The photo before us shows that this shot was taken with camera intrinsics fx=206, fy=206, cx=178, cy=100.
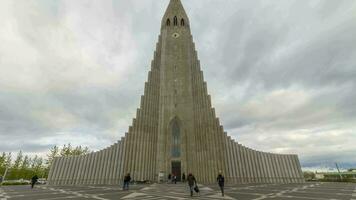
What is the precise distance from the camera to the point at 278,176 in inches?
1703

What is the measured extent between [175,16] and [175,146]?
31981mm

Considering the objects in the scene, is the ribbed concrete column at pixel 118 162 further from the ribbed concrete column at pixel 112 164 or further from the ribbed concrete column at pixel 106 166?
the ribbed concrete column at pixel 106 166

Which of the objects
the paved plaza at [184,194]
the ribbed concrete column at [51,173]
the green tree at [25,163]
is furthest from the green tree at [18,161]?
the paved plaza at [184,194]

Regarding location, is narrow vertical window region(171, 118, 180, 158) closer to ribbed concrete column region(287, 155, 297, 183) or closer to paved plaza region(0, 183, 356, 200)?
paved plaza region(0, 183, 356, 200)

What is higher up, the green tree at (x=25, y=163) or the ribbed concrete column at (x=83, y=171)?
the green tree at (x=25, y=163)

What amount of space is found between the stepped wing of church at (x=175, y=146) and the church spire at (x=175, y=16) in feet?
8.49

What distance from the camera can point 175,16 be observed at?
2010 inches

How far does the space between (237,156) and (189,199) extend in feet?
104

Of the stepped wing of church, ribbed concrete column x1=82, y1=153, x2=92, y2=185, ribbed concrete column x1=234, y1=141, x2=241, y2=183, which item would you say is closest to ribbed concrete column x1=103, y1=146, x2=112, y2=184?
the stepped wing of church

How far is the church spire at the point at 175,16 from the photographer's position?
164 ft

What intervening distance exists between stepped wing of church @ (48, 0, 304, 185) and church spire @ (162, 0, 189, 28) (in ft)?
8.49

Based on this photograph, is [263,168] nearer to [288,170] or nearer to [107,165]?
[288,170]

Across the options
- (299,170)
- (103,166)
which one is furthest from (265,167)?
(103,166)

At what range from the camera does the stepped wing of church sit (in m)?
36.8
